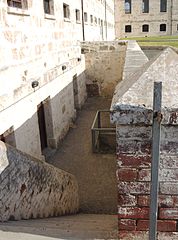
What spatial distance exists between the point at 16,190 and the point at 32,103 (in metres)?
3.83

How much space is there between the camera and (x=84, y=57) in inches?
539

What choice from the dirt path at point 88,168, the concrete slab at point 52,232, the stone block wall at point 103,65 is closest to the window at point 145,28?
the stone block wall at point 103,65

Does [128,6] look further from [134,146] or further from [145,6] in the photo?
[134,146]

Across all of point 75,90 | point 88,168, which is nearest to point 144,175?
point 88,168

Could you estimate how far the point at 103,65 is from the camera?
1366 cm

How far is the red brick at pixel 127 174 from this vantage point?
1951mm

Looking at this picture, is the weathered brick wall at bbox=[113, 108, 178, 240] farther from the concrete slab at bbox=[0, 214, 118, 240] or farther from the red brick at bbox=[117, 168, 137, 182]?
the concrete slab at bbox=[0, 214, 118, 240]

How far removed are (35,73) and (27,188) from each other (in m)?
4.21

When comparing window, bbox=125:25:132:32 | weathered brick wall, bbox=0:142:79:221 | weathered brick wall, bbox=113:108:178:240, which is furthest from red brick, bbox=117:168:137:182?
window, bbox=125:25:132:32

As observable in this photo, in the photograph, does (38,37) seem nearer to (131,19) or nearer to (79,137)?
(79,137)

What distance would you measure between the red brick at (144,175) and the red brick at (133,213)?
232 mm

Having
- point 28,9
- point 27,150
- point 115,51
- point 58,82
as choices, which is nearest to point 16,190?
point 27,150

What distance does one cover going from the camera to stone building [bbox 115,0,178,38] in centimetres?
→ 3703

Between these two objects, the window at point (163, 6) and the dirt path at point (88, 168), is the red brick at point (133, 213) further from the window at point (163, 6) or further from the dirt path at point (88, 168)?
the window at point (163, 6)
